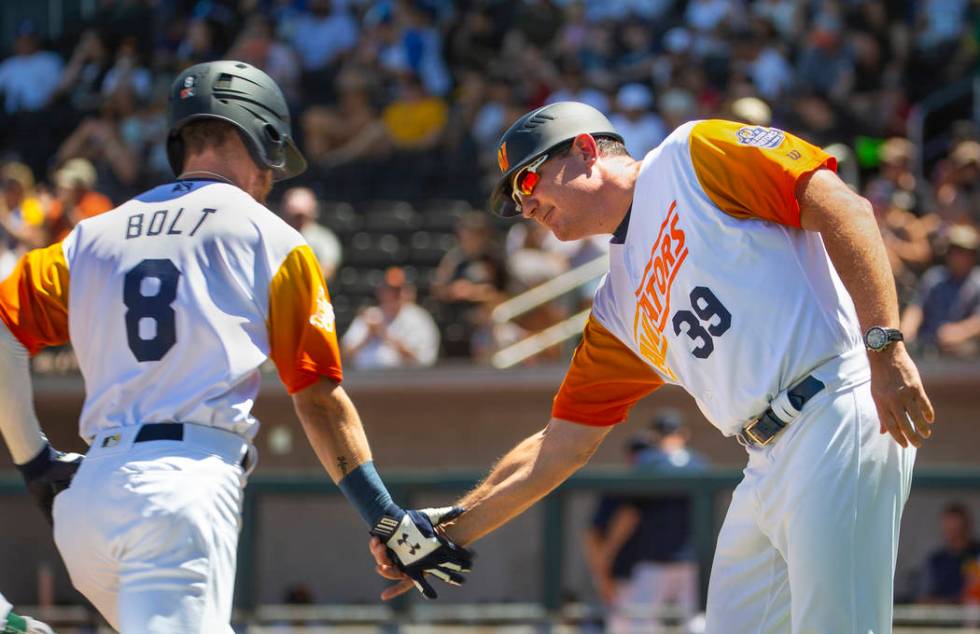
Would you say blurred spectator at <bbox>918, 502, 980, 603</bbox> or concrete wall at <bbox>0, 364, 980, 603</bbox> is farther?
concrete wall at <bbox>0, 364, 980, 603</bbox>

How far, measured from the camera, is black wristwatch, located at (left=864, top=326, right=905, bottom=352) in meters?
4.04

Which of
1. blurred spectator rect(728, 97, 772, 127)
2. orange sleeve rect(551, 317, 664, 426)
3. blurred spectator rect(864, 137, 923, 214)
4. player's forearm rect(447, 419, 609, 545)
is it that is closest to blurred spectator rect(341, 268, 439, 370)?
blurred spectator rect(864, 137, 923, 214)

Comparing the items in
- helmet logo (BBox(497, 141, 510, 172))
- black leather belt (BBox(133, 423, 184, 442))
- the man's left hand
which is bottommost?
black leather belt (BBox(133, 423, 184, 442))

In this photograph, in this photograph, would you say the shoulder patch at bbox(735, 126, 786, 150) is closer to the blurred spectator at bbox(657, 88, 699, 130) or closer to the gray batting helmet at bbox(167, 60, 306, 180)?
the gray batting helmet at bbox(167, 60, 306, 180)

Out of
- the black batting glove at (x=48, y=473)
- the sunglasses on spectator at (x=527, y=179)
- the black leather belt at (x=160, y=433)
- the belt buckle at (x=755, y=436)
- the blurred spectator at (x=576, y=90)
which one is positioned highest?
the blurred spectator at (x=576, y=90)

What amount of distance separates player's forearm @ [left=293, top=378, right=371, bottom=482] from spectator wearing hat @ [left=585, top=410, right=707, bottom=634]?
449 centimetres

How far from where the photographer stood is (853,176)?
11.3m

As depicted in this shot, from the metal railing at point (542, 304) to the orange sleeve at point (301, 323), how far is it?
24.1ft

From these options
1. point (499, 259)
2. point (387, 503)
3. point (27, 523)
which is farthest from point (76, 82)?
point (387, 503)

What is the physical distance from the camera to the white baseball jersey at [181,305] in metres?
4.08

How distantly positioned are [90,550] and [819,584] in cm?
192

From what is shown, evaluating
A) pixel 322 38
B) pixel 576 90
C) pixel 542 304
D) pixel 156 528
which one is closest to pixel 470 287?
pixel 542 304

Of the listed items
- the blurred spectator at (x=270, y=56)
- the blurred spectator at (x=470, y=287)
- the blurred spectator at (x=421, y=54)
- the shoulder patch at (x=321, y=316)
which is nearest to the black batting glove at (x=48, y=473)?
the shoulder patch at (x=321, y=316)

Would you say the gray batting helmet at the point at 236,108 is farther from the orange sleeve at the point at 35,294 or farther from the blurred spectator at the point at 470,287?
the blurred spectator at the point at 470,287
